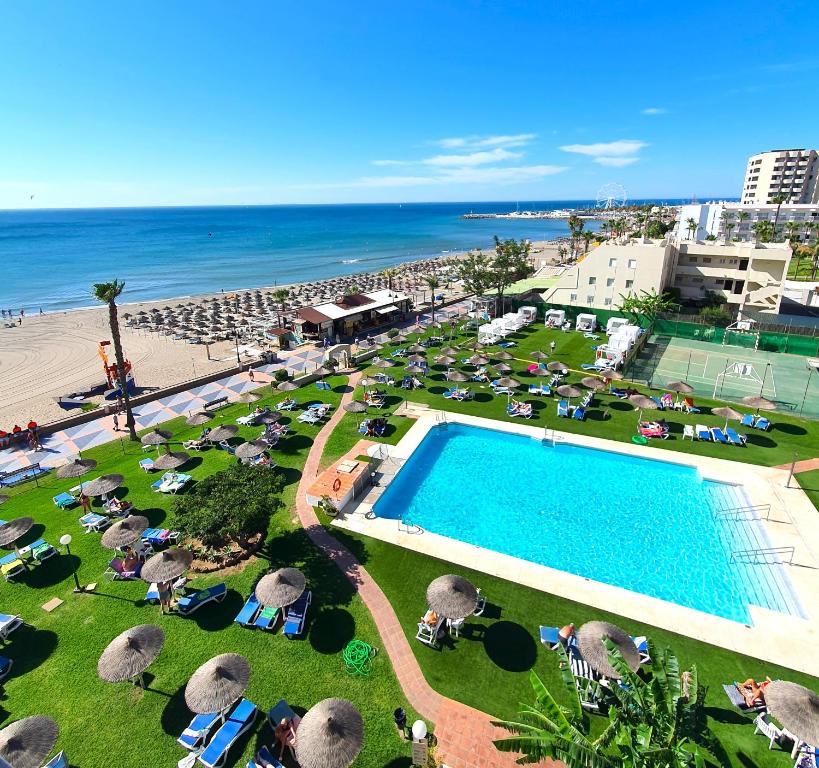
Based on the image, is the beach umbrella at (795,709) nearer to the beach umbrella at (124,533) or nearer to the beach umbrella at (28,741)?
the beach umbrella at (28,741)

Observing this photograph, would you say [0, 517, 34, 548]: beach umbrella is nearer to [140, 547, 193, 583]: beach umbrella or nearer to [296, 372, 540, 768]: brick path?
[140, 547, 193, 583]: beach umbrella

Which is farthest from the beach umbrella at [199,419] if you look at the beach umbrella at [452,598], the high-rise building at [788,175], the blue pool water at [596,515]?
the high-rise building at [788,175]

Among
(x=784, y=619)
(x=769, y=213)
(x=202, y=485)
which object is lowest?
(x=784, y=619)

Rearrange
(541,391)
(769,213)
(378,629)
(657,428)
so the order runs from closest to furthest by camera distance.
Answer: (378,629)
(657,428)
(541,391)
(769,213)

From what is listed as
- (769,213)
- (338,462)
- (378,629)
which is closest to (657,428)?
(338,462)

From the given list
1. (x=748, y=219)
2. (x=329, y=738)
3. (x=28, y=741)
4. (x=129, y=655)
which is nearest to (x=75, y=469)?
(x=129, y=655)

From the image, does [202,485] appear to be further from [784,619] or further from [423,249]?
[423,249]
